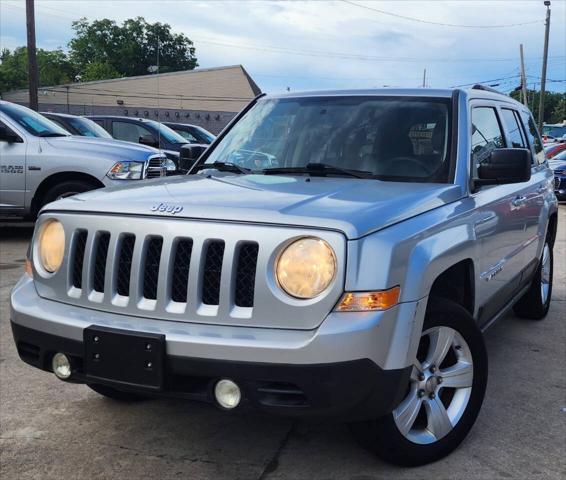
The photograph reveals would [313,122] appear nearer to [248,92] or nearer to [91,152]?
[91,152]

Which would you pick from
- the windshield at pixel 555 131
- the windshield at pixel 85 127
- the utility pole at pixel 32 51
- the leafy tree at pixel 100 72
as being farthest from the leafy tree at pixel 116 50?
the windshield at pixel 85 127

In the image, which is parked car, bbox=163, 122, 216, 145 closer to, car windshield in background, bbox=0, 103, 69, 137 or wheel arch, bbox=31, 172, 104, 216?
car windshield in background, bbox=0, 103, 69, 137

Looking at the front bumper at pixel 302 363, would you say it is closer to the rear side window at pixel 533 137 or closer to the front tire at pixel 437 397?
the front tire at pixel 437 397

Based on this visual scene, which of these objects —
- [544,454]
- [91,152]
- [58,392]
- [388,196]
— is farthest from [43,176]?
[544,454]

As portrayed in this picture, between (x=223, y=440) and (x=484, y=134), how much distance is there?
238 centimetres

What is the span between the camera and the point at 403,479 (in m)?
2.88

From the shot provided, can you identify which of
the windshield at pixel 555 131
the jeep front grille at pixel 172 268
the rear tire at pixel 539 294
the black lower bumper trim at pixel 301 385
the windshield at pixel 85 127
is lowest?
the rear tire at pixel 539 294

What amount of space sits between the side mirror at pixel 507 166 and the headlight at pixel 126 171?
563 centimetres

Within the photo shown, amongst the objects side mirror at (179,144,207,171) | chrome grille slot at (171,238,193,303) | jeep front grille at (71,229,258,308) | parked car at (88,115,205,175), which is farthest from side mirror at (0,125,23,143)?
chrome grille slot at (171,238,193,303)

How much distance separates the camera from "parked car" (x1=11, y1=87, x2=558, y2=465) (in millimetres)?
2477

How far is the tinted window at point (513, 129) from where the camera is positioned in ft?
15.6

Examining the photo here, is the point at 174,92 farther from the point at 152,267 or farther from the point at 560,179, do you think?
the point at 152,267

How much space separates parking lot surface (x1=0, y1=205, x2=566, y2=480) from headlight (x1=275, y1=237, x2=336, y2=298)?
1.71 feet

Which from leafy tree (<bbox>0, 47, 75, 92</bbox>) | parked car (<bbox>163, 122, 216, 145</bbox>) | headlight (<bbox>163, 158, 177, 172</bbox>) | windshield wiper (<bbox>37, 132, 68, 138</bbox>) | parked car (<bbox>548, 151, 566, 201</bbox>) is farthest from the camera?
leafy tree (<bbox>0, 47, 75, 92</bbox>)
